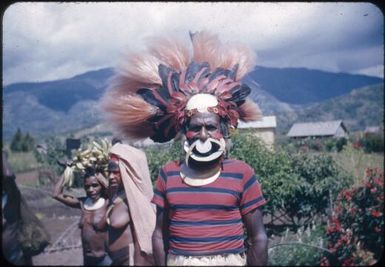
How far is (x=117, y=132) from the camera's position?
340 centimetres

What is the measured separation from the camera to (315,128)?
16.6 feet

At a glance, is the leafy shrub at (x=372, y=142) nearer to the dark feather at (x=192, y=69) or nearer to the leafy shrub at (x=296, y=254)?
the leafy shrub at (x=296, y=254)

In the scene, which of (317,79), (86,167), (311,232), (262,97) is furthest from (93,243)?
(317,79)

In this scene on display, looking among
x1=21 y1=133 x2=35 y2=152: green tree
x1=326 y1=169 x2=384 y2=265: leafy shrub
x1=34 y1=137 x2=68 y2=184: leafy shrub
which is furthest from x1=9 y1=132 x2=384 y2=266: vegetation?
x1=34 y1=137 x2=68 y2=184: leafy shrub

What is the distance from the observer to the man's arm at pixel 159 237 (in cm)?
295

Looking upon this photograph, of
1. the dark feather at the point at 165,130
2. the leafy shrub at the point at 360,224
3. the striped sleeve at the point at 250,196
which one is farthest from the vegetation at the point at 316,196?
the striped sleeve at the point at 250,196

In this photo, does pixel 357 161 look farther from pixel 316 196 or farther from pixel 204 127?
pixel 204 127

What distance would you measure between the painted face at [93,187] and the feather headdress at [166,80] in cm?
46

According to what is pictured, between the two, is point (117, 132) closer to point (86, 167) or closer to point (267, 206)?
point (86, 167)

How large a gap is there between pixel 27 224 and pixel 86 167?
2.37 ft

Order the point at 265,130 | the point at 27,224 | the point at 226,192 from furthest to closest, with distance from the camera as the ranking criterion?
the point at 265,130
the point at 27,224
the point at 226,192

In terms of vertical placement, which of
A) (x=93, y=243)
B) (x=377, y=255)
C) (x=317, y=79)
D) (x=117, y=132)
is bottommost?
(x=377, y=255)

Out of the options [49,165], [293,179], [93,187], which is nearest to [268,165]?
[293,179]

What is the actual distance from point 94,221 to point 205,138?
3.96 feet
